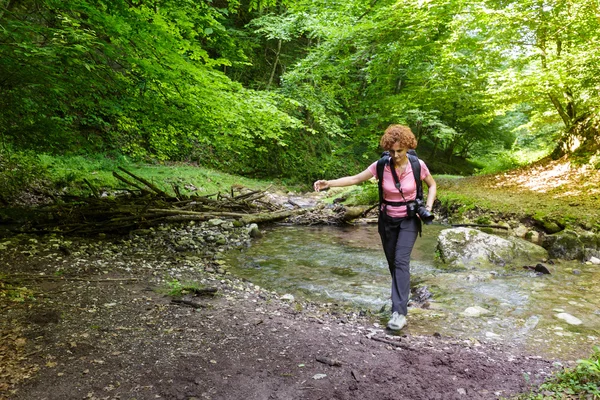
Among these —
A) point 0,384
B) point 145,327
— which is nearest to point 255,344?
point 145,327

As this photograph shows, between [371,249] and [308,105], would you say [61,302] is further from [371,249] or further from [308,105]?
[308,105]

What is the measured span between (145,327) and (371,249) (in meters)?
5.77

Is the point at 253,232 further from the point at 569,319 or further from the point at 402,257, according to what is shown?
the point at 569,319

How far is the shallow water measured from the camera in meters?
3.84

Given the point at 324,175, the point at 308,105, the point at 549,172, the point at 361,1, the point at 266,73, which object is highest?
the point at 361,1

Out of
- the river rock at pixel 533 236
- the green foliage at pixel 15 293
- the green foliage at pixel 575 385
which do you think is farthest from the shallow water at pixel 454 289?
the green foliage at pixel 15 293

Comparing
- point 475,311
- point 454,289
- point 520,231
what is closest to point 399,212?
point 475,311

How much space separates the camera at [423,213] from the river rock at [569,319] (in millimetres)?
2167

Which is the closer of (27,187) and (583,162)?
(27,187)

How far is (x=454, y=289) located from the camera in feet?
17.2

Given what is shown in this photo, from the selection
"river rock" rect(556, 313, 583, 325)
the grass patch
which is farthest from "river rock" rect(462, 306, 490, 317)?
the grass patch

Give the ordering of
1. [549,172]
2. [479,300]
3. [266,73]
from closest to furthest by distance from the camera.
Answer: [479,300] < [549,172] < [266,73]

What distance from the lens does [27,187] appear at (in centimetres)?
921

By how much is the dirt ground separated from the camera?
1.19m
